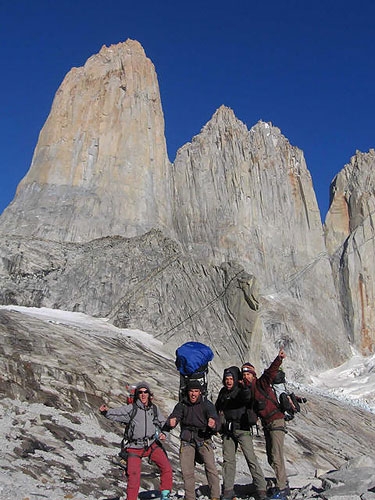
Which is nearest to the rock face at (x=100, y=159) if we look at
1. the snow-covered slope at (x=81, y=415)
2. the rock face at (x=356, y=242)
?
the rock face at (x=356, y=242)

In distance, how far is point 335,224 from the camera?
63781 mm

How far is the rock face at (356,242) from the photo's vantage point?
5456cm

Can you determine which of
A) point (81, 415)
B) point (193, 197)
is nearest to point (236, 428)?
point (81, 415)

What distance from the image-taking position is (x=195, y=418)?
23.2 ft

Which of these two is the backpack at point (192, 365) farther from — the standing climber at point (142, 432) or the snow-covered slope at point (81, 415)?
the snow-covered slope at point (81, 415)

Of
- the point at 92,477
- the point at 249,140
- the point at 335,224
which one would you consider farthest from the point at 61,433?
the point at 335,224

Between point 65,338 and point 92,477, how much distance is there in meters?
7.76

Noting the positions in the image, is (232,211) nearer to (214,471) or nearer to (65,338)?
(65,338)

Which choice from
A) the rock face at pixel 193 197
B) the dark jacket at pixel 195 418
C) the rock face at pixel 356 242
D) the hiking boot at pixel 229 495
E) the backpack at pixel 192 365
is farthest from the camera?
the rock face at pixel 356 242

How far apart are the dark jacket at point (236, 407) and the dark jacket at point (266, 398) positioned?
→ 4.8 inches

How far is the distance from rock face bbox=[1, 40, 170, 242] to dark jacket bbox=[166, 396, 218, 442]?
36.9m

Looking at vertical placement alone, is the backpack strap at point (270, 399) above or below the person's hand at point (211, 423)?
above

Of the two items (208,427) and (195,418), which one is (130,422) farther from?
(208,427)

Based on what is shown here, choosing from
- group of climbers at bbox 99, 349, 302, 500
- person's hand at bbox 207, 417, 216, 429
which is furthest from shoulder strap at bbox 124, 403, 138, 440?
person's hand at bbox 207, 417, 216, 429
